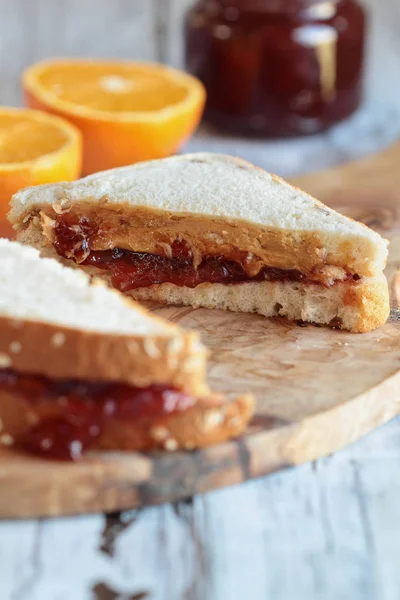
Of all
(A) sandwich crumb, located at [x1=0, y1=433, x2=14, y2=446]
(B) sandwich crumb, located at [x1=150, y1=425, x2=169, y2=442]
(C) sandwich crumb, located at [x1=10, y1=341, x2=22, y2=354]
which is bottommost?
(A) sandwich crumb, located at [x1=0, y1=433, x2=14, y2=446]

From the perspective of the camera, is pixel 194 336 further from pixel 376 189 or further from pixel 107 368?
pixel 376 189

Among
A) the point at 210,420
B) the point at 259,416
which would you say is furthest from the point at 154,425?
the point at 259,416

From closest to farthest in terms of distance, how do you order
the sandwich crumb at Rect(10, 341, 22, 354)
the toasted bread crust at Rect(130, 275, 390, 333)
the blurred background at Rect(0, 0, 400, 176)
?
the sandwich crumb at Rect(10, 341, 22, 354) → the toasted bread crust at Rect(130, 275, 390, 333) → the blurred background at Rect(0, 0, 400, 176)

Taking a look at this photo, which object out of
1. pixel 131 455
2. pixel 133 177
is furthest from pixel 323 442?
pixel 133 177

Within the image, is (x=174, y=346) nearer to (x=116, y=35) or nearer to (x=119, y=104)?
(x=119, y=104)

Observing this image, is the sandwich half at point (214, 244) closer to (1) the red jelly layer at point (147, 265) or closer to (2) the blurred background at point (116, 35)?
(1) the red jelly layer at point (147, 265)

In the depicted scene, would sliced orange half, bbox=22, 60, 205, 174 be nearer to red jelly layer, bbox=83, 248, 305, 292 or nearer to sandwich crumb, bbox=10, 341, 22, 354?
red jelly layer, bbox=83, 248, 305, 292

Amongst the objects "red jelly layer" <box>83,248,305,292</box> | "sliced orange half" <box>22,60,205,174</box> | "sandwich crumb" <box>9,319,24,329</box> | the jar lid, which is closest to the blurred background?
"sliced orange half" <box>22,60,205,174</box>
